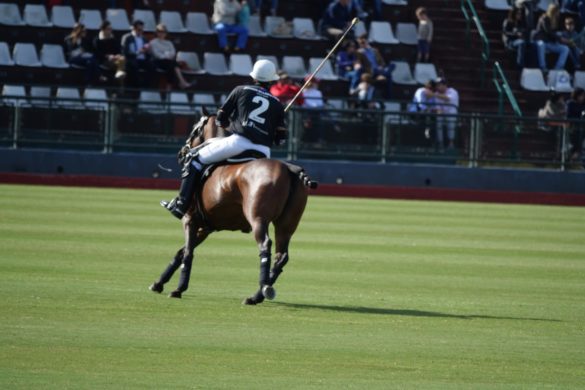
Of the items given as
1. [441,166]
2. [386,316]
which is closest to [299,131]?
[441,166]

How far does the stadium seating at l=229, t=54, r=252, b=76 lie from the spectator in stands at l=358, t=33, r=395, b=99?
107 inches

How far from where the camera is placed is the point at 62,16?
33125mm

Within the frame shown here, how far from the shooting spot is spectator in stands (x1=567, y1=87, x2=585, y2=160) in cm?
3005

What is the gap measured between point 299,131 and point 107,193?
5000mm

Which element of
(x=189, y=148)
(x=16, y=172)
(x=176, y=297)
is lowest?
(x=16, y=172)

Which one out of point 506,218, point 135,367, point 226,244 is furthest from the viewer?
point 506,218

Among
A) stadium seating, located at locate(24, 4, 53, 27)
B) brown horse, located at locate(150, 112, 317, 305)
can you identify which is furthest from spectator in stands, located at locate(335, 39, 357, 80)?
brown horse, located at locate(150, 112, 317, 305)

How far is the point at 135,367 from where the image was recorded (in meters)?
8.89

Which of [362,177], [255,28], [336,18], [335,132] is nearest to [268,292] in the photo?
[335,132]

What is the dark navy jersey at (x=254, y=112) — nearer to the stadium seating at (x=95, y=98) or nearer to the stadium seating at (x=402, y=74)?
the stadium seating at (x=95, y=98)

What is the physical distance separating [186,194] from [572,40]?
25027 mm

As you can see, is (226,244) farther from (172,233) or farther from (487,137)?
(487,137)

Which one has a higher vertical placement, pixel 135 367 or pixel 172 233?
pixel 135 367

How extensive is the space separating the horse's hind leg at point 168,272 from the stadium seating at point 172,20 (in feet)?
69.9
